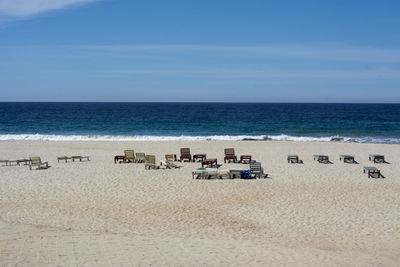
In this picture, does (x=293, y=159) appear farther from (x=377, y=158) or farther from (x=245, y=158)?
(x=377, y=158)

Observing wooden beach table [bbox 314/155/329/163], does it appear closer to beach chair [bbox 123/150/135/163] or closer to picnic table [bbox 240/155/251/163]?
picnic table [bbox 240/155/251/163]

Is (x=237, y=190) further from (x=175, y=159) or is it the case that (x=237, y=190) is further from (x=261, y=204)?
(x=175, y=159)

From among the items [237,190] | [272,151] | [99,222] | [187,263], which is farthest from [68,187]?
[272,151]

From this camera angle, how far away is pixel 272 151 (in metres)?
28.1

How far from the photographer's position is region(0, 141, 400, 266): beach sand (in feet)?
29.5

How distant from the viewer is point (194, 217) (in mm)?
12227

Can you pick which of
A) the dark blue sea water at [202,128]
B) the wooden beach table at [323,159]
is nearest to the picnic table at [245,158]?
the wooden beach table at [323,159]

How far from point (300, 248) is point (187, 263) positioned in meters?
2.95

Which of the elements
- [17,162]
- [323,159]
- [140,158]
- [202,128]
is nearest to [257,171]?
[323,159]

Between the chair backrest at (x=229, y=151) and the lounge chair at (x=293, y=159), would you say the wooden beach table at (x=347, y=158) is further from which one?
the chair backrest at (x=229, y=151)

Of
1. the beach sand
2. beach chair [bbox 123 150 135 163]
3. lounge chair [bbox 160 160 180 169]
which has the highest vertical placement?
beach chair [bbox 123 150 135 163]

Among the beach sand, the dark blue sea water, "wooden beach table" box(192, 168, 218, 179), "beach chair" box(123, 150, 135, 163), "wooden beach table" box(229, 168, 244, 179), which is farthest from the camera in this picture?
the dark blue sea water

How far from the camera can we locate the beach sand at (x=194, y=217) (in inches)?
354

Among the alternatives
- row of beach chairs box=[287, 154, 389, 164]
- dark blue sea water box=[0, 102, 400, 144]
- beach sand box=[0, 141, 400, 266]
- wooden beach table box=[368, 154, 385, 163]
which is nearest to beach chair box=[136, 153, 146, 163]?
beach sand box=[0, 141, 400, 266]
